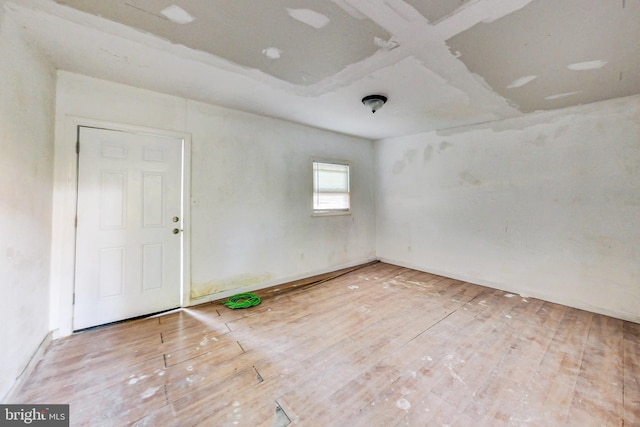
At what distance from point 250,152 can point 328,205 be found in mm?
1707

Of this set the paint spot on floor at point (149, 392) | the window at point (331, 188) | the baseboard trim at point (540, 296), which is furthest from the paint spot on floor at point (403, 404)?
the window at point (331, 188)

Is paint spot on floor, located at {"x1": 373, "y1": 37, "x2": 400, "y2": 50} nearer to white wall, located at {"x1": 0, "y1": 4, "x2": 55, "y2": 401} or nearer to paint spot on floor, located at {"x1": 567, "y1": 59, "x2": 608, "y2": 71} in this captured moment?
paint spot on floor, located at {"x1": 567, "y1": 59, "x2": 608, "y2": 71}

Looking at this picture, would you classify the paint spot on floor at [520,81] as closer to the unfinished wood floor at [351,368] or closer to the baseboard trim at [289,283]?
the unfinished wood floor at [351,368]

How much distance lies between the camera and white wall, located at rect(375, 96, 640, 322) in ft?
9.27

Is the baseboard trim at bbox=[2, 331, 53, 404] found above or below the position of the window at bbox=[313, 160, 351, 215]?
below

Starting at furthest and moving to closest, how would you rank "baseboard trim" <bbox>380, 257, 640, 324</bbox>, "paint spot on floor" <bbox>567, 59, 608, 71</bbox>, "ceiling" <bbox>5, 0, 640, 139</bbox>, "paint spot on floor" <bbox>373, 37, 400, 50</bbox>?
"baseboard trim" <bbox>380, 257, 640, 324</bbox>, "paint spot on floor" <bbox>567, 59, 608, 71</bbox>, "paint spot on floor" <bbox>373, 37, 400, 50</bbox>, "ceiling" <bbox>5, 0, 640, 139</bbox>

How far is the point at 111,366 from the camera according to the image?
196 centimetres

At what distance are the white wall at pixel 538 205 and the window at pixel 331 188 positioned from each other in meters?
1.15

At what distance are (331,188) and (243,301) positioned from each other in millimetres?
2435

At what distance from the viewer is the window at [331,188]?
4363 mm

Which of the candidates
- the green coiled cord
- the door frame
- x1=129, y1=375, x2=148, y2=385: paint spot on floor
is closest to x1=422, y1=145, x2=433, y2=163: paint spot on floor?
the green coiled cord

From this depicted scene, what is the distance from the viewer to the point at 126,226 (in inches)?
105

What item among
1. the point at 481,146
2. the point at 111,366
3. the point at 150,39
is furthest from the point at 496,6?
the point at 111,366

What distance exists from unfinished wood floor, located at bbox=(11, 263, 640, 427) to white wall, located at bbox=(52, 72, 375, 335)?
64cm
